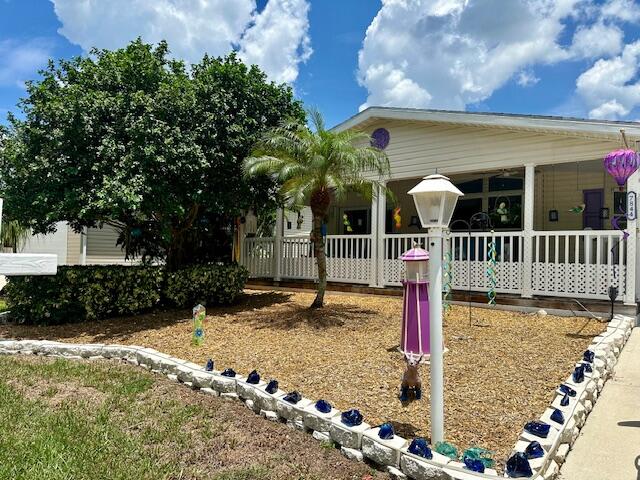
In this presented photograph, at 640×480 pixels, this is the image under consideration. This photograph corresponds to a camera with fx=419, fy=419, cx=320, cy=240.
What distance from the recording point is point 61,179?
7043 mm

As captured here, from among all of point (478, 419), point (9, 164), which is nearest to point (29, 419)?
point (478, 419)

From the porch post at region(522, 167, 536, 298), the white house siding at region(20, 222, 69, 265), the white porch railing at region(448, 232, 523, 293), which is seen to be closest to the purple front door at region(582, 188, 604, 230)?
the white porch railing at region(448, 232, 523, 293)

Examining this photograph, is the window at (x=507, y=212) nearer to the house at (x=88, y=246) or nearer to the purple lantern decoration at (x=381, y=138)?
the purple lantern decoration at (x=381, y=138)

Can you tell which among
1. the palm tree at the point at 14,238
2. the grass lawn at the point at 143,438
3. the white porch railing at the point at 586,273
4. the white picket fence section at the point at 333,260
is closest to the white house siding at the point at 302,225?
the white picket fence section at the point at 333,260

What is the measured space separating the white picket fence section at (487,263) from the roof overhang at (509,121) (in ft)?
5.95

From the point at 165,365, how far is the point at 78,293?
3881 mm

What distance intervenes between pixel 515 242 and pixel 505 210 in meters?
1.05

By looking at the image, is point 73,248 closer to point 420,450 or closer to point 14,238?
point 14,238

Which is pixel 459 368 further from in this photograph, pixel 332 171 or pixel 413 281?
pixel 332 171

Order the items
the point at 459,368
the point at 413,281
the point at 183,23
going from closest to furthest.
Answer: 1. the point at 413,281
2. the point at 459,368
3. the point at 183,23

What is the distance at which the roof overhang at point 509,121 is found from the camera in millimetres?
7465

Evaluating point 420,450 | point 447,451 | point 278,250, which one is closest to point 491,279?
point 278,250

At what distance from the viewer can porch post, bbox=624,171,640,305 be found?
7301 millimetres

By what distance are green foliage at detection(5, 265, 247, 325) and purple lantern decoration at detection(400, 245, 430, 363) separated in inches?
234
